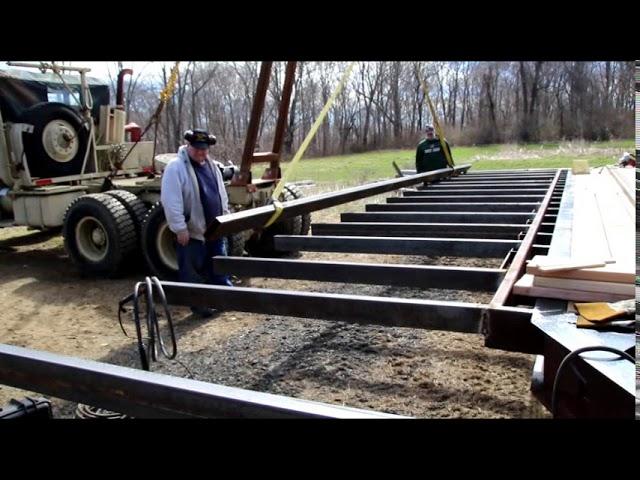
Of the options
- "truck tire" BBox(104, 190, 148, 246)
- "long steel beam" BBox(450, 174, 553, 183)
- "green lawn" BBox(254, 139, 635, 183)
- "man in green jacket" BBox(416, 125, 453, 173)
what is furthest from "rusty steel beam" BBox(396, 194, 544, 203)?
"green lawn" BBox(254, 139, 635, 183)

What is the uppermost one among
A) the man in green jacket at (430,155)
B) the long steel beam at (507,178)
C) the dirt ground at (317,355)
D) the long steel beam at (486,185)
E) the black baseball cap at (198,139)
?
the black baseball cap at (198,139)

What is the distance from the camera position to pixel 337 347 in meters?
4.25

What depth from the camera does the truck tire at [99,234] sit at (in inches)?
275

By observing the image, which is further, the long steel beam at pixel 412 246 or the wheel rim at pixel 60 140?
the wheel rim at pixel 60 140

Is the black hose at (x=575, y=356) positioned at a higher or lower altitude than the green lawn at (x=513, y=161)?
lower

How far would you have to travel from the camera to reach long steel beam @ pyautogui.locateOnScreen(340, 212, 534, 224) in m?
4.73

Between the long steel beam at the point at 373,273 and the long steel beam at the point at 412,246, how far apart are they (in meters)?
0.62

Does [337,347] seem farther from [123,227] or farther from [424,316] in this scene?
[123,227]

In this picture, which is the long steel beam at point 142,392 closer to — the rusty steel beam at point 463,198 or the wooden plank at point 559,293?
the wooden plank at point 559,293

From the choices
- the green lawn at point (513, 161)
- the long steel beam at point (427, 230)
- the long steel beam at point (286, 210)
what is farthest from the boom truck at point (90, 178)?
the green lawn at point (513, 161)

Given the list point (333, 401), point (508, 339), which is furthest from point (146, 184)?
point (508, 339)

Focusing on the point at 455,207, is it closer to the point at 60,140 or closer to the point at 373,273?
the point at 373,273

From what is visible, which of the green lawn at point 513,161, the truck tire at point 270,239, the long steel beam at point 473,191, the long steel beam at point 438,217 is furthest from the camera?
the green lawn at point 513,161

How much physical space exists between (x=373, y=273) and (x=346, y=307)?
0.71 m
